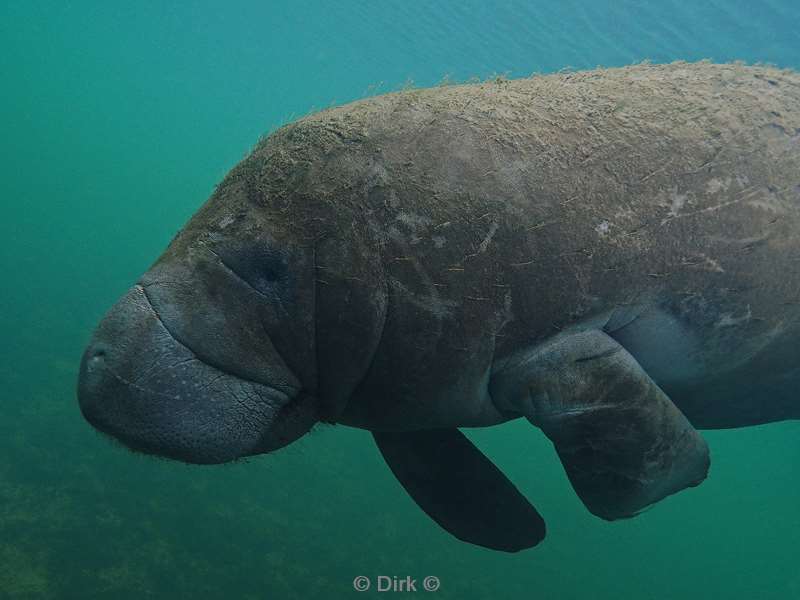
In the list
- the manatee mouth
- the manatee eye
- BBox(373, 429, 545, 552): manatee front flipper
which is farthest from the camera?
BBox(373, 429, 545, 552): manatee front flipper

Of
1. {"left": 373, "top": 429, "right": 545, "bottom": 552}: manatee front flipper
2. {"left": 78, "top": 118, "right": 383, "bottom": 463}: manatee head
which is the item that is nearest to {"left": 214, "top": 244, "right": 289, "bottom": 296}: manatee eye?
{"left": 78, "top": 118, "right": 383, "bottom": 463}: manatee head

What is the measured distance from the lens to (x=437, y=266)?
2137 millimetres

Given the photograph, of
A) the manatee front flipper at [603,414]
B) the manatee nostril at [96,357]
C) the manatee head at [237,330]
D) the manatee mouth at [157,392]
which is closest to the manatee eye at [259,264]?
the manatee head at [237,330]

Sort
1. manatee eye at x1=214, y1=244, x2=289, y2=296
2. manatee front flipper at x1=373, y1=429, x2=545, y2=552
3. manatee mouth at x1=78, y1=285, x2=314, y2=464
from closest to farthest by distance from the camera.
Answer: manatee mouth at x1=78, y1=285, x2=314, y2=464 < manatee eye at x1=214, y1=244, x2=289, y2=296 < manatee front flipper at x1=373, y1=429, x2=545, y2=552

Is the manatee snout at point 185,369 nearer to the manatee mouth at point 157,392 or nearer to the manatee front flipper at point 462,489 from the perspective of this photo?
the manatee mouth at point 157,392

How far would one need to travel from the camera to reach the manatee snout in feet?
6.46

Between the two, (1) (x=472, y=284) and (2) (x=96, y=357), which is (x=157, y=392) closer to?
(2) (x=96, y=357)

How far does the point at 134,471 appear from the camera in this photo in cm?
936

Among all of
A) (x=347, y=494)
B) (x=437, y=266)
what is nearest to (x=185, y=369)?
(x=437, y=266)

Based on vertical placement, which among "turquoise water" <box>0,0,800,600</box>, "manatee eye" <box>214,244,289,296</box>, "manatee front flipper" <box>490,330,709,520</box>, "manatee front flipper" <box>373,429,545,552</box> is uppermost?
"manatee eye" <box>214,244,289,296</box>

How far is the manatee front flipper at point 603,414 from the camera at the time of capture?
2141 mm

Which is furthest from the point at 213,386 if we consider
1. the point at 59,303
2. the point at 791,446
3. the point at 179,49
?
the point at 179,49

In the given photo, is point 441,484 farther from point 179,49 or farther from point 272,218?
point 179,49

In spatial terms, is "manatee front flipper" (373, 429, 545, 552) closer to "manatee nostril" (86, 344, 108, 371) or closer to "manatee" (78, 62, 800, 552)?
"manatee" (78, 62, 800, 552)
